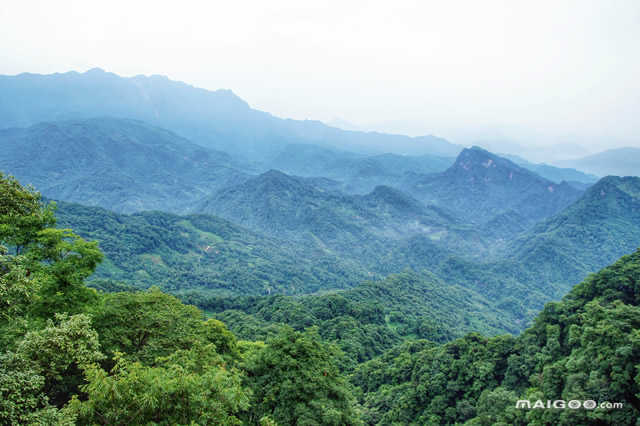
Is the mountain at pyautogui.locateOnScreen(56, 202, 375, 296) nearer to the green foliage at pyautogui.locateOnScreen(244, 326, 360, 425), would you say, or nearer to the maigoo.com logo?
the green foliage at pyautogui.locateOnScreen(244, 326, 360, 425)

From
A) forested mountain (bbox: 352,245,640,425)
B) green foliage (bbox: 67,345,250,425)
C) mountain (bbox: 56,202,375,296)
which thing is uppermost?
green foliage (bbox: 67,345,250,425)

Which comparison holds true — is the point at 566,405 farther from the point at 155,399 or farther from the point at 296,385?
the point at 155,399

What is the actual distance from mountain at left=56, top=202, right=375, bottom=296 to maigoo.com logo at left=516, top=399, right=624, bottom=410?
100 meters

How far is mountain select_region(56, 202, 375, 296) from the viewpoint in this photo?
11525 cm

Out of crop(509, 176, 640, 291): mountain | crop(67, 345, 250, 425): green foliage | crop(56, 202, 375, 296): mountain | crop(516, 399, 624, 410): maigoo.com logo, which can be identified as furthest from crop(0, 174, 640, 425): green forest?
crop(509, 176, 640, 291): mountain

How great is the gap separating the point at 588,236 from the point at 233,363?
20600 cm

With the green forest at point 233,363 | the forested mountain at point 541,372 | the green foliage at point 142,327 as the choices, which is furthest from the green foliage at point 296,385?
the forested mountain at point 541,372

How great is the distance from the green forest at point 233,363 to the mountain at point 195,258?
73.1 m

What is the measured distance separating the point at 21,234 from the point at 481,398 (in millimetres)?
40380

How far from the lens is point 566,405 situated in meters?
24.2

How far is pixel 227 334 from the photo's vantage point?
31.3 m

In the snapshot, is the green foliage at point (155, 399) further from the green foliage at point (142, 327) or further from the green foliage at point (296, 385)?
the green foliage at point (142, 327)

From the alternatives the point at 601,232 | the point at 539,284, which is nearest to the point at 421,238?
the point at 539,284

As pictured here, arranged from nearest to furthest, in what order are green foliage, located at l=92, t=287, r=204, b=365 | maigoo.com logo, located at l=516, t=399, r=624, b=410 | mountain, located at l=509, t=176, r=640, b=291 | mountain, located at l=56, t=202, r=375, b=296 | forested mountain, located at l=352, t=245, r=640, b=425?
green foliage, located at l=92, t=287, r=204, b=365, maigoo.com logo, located at l=516, t=399, r=624, b=410, forested mountain, located at l=352, t=245, r=640, b=425, mountain, located at l=56, t=202, r=375, b=296, mountain, located at l=509, t=176, r=640, b=291
